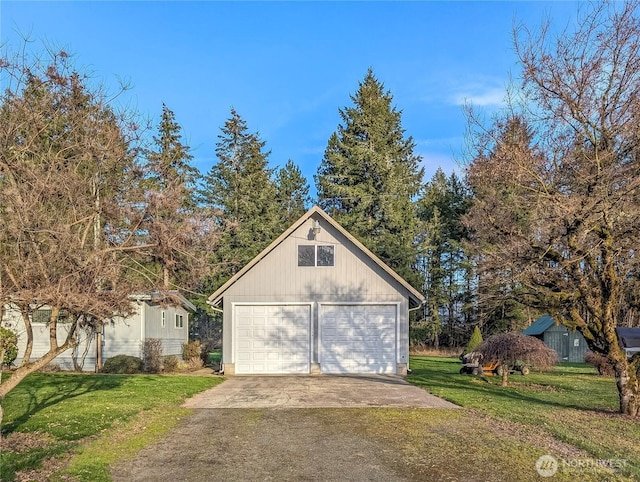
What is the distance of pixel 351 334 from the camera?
17156mm

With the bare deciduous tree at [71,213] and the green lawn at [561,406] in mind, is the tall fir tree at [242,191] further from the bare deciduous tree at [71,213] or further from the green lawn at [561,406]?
the bare deciduous tree at [71,213]

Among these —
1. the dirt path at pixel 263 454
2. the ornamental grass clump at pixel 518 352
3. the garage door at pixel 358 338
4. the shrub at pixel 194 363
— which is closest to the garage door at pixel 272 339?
the garage door at pixel 358 338

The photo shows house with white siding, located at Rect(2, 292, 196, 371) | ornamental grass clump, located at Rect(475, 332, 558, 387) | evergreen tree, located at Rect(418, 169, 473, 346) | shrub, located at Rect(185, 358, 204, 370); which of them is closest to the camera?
ornamental grass clump, located at Rect(475, 332, 558, 387)

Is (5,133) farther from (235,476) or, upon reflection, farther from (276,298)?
(276,298)

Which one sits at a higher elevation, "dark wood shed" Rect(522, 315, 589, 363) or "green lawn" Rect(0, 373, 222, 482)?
"green lawn" Rect(0, 373, 222, 482)

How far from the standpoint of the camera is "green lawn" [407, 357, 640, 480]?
6.96 metres

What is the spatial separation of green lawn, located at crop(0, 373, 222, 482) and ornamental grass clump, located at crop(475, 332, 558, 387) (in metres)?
8.00

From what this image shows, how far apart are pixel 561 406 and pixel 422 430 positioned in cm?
430

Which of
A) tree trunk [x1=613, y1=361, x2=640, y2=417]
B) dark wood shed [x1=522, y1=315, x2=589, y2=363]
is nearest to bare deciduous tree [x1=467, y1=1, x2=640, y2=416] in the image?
tree trunk [x1=613, y1=361, x2=640, y2=417]

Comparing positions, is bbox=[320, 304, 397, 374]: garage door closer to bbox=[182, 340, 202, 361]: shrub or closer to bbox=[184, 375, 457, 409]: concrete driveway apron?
bbox=[184, 375, 457, 409]: concrete driveway apron

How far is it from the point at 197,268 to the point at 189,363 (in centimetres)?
1365

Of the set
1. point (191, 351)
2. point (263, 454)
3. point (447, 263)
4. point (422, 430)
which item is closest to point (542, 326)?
point (447, 263)

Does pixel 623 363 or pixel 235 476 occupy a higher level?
pixel 623 363

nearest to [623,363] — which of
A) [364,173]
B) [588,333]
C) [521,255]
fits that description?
[588,333]
